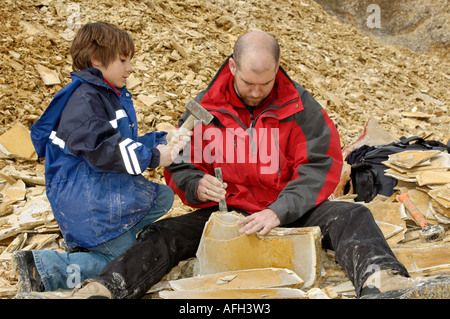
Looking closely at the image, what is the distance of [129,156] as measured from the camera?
7.93ft

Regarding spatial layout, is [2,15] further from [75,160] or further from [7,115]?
[75,160]

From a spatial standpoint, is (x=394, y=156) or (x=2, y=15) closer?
→ (x=394, y=156)

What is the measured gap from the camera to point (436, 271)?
266 centimetres

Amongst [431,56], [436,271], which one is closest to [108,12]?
[436,271]

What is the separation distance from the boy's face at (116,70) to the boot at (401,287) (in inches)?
80.2

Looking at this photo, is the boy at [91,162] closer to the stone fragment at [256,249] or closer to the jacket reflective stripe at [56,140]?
the jacket reflective stripe at [56,140]

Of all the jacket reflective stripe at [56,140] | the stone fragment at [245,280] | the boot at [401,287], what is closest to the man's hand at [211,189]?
the stone fragment at [245,280]

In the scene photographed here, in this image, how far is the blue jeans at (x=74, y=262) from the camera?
2.55 m

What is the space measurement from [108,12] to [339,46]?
21.7 ft

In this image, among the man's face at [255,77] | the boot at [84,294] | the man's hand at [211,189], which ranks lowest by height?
the boot at [84,294]

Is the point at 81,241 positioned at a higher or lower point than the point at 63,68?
lower

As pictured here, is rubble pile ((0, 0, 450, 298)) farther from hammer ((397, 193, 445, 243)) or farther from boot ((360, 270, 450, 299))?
boot ((360, 270, 450, 299))

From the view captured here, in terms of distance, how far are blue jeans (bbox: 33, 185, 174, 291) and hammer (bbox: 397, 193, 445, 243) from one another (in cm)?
230

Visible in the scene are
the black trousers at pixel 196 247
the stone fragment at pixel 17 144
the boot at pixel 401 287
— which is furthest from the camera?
the stone fragment at pixel 17 144
